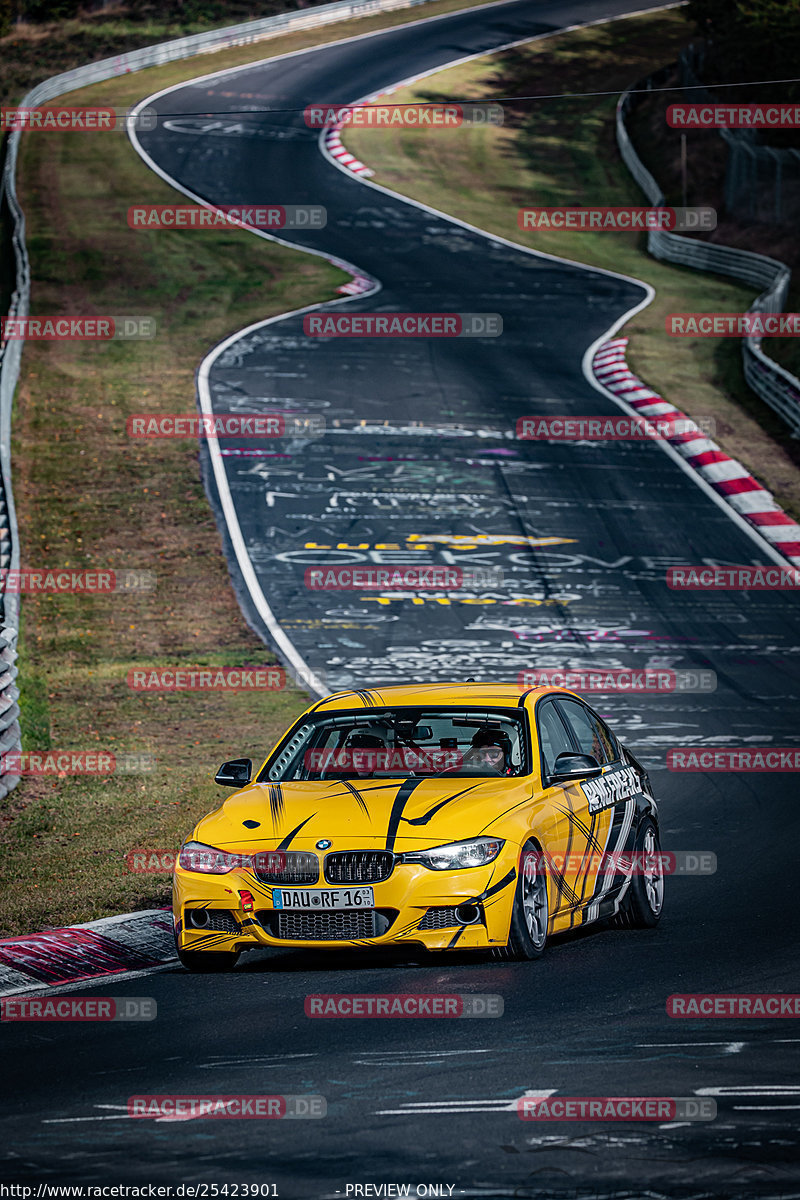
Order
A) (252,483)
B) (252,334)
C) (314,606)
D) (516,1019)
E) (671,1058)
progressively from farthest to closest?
(252,334) → (252,483) → (314,606) → (516,1019) → (671,1058)

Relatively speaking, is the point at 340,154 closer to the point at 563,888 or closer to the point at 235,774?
the point at 235,774

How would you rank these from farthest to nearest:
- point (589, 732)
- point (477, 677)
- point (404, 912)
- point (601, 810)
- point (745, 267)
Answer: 1. point (745, 267)
2. point (477, 677)
3. point (589, 732)
4. point (601, 810)
5. point (404, 912)

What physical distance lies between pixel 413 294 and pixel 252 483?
40.7ft

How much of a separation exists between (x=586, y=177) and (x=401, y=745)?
155ft

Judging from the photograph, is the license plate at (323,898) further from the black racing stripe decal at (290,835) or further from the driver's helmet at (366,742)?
the driver's helmet at (366,742)

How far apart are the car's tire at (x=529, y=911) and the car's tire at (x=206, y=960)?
1426mm

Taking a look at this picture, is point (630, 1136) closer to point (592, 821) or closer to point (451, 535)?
point (592, 821)

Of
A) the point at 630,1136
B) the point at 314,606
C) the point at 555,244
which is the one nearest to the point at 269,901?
the point at 630,1136

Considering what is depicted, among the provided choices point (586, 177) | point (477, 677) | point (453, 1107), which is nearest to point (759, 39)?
point (586, 177)

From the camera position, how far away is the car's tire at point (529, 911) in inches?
330

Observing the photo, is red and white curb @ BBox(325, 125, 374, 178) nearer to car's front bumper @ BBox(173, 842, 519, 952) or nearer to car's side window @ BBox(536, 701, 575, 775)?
car's side window @ BBox(536, 701, 575, 775)

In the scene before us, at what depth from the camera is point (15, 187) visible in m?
48.5

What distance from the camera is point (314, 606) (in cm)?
2145

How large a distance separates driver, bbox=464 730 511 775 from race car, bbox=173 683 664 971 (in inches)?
0.6
